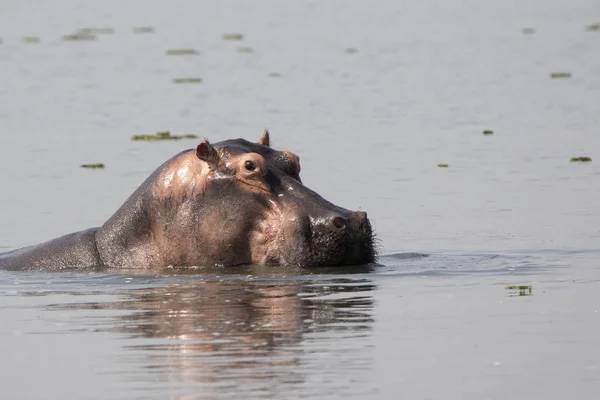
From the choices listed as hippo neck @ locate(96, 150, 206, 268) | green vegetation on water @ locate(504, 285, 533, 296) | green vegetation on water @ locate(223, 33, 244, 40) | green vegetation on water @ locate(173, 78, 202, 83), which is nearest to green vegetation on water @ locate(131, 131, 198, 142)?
green vegetation on water @ locate(173, 78, 202, 83)

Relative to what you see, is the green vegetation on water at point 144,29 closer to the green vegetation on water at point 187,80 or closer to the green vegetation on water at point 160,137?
the green vegetation on water at point 187,80

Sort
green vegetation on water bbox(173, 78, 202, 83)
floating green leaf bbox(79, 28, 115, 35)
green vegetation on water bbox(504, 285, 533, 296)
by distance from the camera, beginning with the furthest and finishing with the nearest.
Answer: floating green leaf bbox(79, 28, 115, 35) → green vegetation on water bbox(173, 78, 202, 83) → green vegetation on water bbox(504, 285, 533, 296)

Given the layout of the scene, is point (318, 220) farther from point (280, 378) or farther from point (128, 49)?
point (128, 49)

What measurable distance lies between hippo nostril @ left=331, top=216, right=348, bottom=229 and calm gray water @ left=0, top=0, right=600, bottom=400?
0.40m

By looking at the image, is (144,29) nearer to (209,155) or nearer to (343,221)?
(209,155)

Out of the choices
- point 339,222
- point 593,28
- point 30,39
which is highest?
point 30,39

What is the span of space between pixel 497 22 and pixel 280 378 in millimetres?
36661

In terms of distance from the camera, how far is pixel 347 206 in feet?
53.7

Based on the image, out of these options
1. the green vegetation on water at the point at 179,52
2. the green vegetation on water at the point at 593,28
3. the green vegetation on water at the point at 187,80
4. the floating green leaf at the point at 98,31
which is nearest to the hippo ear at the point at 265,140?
the green vegetation on water at the point at 187,80

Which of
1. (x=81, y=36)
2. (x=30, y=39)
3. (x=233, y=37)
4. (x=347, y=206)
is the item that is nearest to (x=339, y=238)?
(x=347, y=206)

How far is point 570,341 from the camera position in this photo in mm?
9398

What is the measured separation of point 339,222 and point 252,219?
0.73 meters

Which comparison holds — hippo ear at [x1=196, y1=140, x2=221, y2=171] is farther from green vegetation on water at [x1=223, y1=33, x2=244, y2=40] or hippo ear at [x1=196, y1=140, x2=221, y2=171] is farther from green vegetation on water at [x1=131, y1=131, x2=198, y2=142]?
green vegetation on water at [x1=223, y1=33, x2=244, y2=40]

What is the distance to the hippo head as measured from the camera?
12.1m
